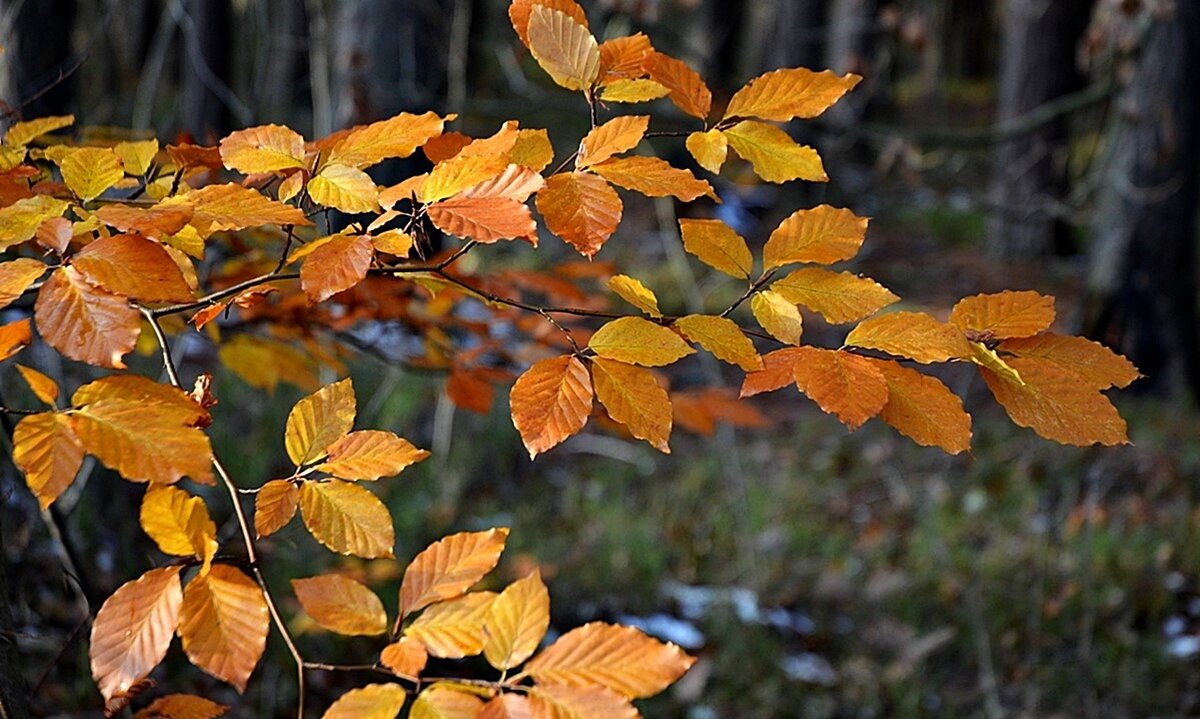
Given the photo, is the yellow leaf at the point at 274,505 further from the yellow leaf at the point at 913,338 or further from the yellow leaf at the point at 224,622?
the yellow leaf at the point at 913,338

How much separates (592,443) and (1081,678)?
98.2 inches

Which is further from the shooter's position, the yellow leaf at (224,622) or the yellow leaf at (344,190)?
the yellow leaf at (344,190)

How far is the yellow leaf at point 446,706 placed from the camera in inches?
28.1

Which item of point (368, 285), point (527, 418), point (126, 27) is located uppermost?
point (527, 418)

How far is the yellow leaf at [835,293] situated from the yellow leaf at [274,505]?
1.51 ft

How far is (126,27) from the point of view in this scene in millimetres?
14461

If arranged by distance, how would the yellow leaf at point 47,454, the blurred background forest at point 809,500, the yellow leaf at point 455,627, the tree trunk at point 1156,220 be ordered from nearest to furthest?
the yellow leaf at point 47,454 → the yellow leaf at point 455,627 → the blurred background forest at point 809,500 → the tree trunk at point 1156,220

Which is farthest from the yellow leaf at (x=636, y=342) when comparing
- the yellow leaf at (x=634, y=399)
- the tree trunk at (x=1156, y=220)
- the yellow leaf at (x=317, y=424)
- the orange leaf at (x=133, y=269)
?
the tree trunk at (x=1156, y=220)

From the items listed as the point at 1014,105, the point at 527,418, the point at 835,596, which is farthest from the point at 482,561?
the point at 1014,105

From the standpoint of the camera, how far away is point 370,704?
74 centimetres

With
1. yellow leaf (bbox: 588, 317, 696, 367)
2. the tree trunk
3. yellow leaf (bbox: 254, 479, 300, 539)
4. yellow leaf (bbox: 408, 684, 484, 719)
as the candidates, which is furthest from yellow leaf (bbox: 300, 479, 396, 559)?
the tree trunk

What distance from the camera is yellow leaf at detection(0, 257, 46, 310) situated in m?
0.73

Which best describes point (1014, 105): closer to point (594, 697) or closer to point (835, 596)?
point (835, 596)

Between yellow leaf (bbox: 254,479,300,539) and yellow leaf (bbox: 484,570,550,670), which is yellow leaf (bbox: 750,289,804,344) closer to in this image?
yellow leaf (bbox: 484,570,550,670)
